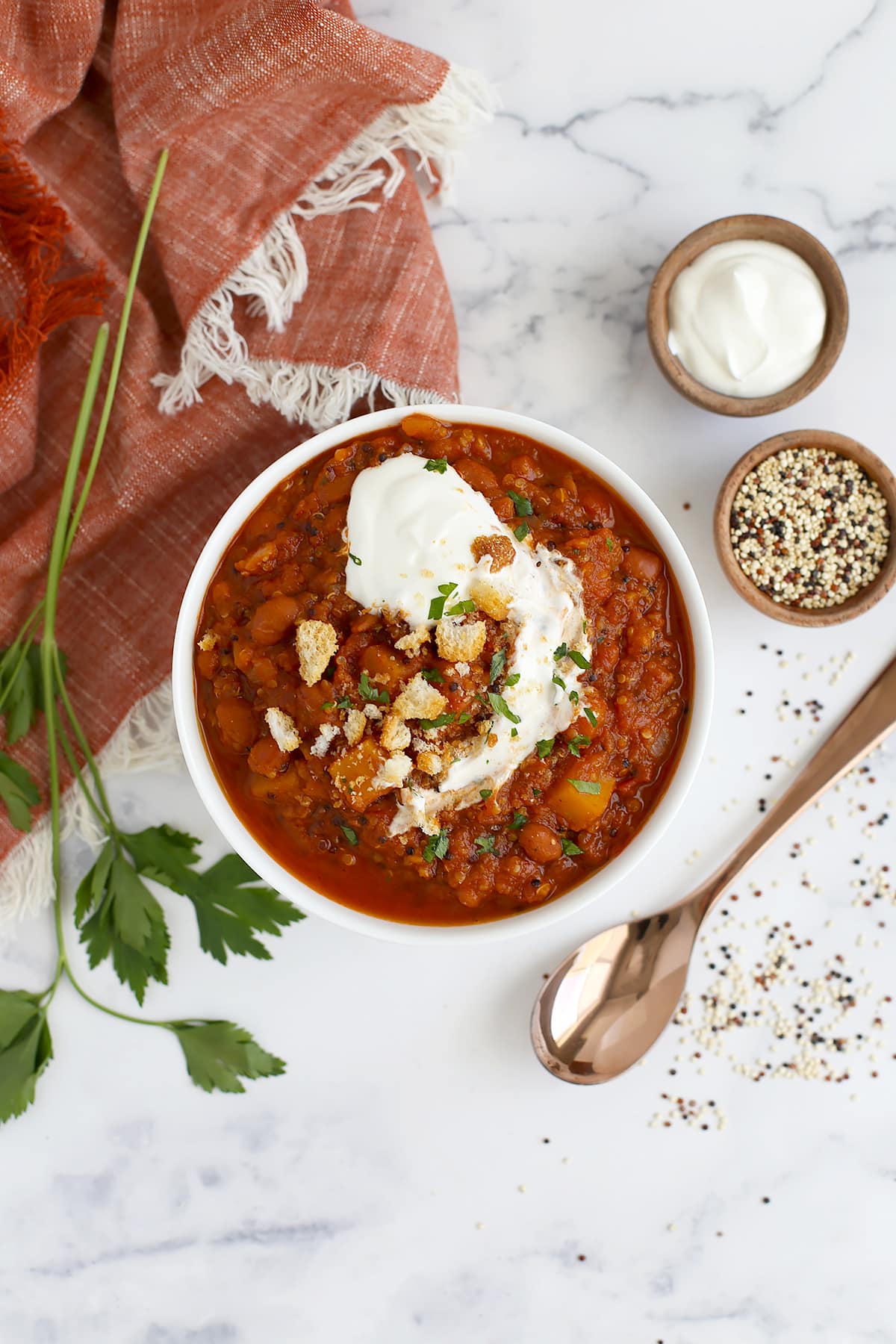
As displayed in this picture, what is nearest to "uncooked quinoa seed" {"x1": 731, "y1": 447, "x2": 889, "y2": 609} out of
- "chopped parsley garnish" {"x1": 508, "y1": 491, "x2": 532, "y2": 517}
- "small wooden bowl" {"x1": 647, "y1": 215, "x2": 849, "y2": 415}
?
"small wooden bowl" {"x1": 647, "y1": 215, "x2": 849, "y2": 415}

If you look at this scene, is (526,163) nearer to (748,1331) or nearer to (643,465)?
(643,465)

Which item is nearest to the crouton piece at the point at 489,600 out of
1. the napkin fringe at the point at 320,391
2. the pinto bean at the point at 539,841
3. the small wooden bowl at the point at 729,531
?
the pinto bean at the point at 539,841

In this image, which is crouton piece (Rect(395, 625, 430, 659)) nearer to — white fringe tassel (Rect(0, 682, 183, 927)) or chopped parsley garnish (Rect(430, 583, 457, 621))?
chopped parsley garnish (Rect(430, 583, 457, 621))

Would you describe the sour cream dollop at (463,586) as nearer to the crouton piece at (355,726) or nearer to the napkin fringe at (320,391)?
the crouton piece at (355,726)

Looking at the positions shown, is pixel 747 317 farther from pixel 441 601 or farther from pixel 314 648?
pixel 314 648

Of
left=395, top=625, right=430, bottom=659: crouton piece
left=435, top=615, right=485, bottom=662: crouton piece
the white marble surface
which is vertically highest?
left=435, top=615, right=485, bottom=662: crouton piece

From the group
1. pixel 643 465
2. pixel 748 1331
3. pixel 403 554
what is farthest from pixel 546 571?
pixel 748 1331
